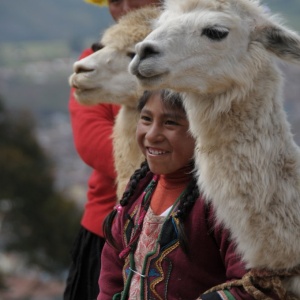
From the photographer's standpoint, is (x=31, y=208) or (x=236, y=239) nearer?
(x=236, y=239)

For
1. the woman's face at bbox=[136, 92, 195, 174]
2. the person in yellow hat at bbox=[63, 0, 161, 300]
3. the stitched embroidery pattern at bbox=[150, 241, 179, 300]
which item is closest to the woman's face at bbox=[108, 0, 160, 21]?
the person in yellow hat at bbox=[63, 0, 161, 300]

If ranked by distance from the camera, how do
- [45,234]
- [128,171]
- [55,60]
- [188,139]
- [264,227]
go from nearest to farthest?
1. [264,227]
2. [188,139]
3. [128,171]
4. [45,234]
5. [55,60]

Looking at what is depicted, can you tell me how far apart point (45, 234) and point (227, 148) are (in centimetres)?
1642

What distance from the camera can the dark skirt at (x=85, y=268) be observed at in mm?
3328

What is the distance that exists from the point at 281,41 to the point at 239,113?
237 millimetres

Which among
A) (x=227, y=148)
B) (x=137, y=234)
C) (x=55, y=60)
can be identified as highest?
(x=55, y=60)

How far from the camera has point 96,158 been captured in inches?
129

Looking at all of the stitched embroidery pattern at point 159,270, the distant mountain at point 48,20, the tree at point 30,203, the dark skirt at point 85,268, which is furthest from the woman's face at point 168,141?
the distant mountain at point 48,20

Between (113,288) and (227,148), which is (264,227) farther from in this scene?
(113,288)

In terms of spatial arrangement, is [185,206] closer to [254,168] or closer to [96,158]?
[254,168]

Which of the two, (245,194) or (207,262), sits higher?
(245,194)

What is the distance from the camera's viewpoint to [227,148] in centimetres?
228

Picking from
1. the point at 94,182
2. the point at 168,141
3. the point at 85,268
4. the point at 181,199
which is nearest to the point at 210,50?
the point at 168,141

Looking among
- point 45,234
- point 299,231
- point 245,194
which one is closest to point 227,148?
point 245,194
